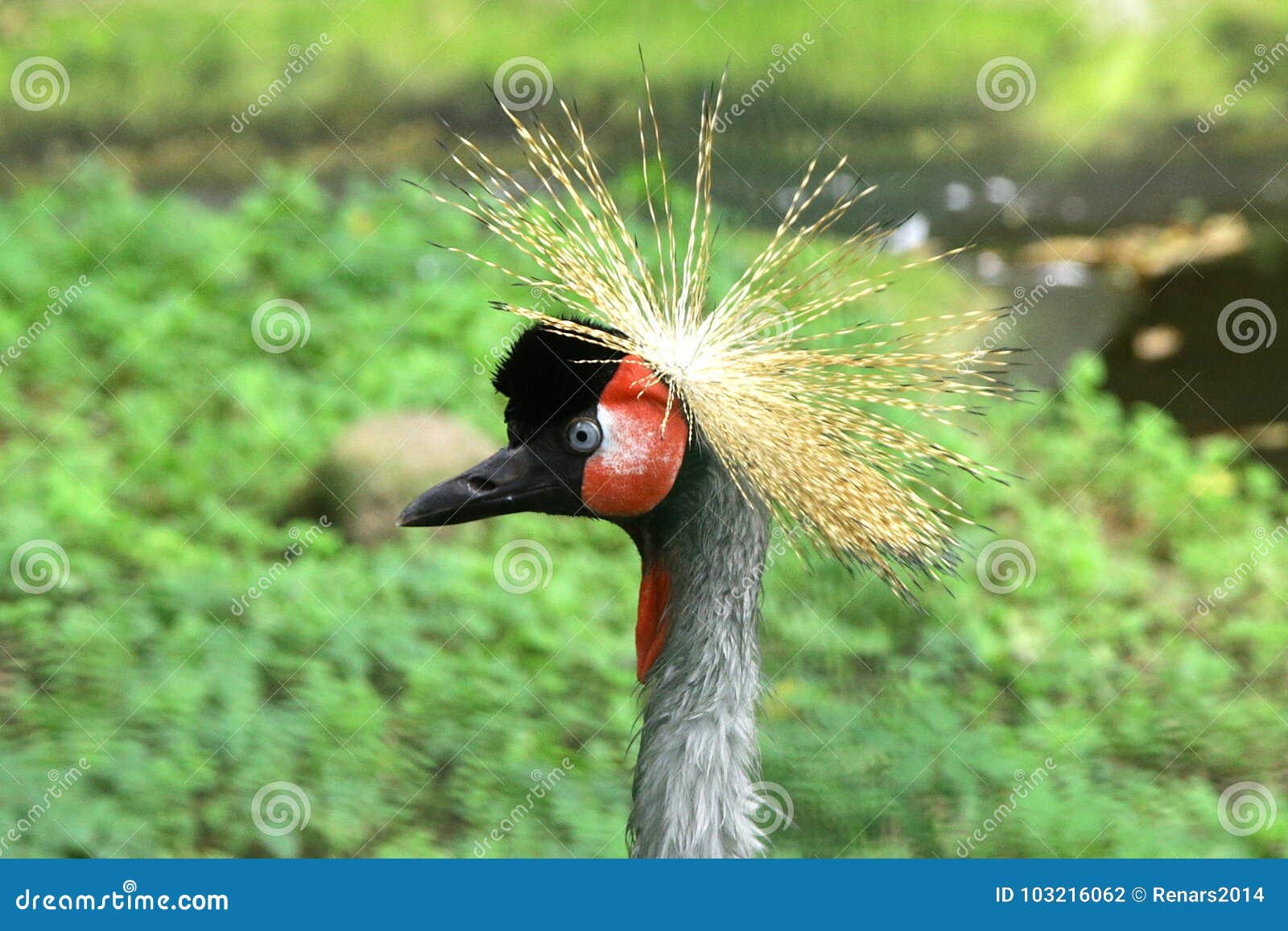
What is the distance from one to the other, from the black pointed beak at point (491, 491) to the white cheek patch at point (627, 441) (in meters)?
0.12

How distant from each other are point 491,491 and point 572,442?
0.53 ft

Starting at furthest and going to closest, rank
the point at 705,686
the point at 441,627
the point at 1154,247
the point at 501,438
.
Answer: the point at 1154,247 → the point at 501,438 → the point at 441,627 → the point at 705,686

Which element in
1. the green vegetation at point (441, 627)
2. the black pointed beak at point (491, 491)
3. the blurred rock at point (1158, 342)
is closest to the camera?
the black pointed beak at point (491, 491)

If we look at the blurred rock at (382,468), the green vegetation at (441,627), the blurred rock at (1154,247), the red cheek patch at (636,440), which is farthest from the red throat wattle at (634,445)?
the blurred rock at (1154,247)

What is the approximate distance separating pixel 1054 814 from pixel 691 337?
1747mm

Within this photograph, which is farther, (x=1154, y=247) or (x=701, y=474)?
(x=1154, y=247)

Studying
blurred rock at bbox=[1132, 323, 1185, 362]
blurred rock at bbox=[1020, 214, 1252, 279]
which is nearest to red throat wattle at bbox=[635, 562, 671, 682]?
blurred rock at bbox=[1132, 323, 1185, 362]

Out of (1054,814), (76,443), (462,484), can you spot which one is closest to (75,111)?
(76,443)

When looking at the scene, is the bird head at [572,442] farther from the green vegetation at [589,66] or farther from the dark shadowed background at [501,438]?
the green vegetation at [589,66]

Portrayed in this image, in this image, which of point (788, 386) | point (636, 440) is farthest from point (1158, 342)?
point (636, 440)

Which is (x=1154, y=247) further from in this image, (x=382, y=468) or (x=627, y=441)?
(x=627, y=441)

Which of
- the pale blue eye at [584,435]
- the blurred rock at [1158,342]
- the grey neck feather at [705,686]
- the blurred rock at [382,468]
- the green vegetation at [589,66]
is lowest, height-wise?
the grey neck feather at [705,686]

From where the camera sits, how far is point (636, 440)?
2.11 metres

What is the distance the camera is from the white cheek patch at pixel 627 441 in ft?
6.89
